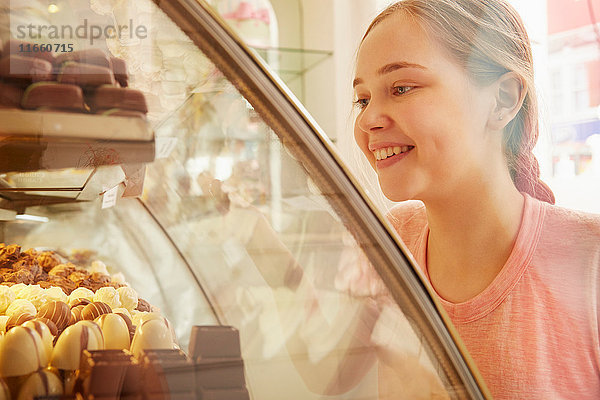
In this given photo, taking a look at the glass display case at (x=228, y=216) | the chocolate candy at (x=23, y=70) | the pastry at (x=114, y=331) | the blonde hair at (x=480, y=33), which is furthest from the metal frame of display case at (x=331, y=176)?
the blonde hair at (x=480, y=33)

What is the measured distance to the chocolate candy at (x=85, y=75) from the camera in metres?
0.42

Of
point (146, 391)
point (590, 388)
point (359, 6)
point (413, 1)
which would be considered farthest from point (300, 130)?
point (359, 6)

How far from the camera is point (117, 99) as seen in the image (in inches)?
17.0

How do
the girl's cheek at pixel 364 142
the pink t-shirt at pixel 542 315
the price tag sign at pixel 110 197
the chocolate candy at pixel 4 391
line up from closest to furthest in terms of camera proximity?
the chocolate candy at pixel 4 391, the price tag sign at pixel 110 197, the pink t-shirt at pixel 542 315, the girl's cheek at pixel 364 142

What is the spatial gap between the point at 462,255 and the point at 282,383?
0.37 m

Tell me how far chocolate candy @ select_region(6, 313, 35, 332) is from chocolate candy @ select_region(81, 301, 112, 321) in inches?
1.8

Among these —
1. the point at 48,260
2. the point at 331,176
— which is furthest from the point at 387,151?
the point at 48,260

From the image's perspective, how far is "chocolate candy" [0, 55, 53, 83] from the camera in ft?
1.32

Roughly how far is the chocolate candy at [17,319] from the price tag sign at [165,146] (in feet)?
0.65

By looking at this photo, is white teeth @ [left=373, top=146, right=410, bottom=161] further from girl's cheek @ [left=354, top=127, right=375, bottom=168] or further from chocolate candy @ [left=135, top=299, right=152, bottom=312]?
chocolate candy @ [left=135, top=299, right=152, bottom=312]

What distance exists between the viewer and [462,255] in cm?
72

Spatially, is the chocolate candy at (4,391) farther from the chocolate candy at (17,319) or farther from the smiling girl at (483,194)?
Answer: the smiling girl at (483,194)

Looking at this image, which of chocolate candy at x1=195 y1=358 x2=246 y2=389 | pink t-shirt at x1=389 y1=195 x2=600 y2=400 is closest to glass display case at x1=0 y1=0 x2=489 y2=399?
chocolate candy at x1=195 y1=358 x2=246 y2=389

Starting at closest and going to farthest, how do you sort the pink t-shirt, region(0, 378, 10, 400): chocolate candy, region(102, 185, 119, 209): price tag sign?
region(0, 378, 10, 400): chocolate candy, region(102, 185, 119, 209): price tag sign, the pink t-shirt
